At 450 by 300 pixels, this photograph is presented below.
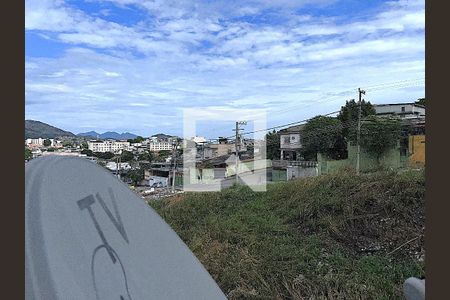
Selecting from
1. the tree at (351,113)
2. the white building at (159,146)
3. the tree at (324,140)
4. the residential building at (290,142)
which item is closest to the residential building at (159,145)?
the white building at (159,146)

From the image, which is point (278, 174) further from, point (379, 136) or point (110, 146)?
point (110, 146)

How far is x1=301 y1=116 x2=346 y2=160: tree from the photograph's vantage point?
47.0ft

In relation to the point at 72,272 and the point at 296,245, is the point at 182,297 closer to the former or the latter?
the point at 72,272

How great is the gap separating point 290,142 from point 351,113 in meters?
2.49

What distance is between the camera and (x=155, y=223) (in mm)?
1844

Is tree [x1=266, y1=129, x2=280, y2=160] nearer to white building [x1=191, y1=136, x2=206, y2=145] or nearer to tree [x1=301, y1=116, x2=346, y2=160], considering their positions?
tree [x1=301, y1=116, x2=346, y2=160]

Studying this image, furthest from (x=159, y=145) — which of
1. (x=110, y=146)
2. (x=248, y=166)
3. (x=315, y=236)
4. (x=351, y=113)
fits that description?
(x=351, y=113)

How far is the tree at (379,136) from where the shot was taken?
13062 millimetres

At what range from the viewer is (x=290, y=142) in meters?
15.7

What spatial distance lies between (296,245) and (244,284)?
1.02 meters

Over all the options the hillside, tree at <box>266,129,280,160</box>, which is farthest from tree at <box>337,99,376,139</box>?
the hillside

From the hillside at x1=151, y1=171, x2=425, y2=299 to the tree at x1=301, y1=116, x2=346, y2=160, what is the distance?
775 centimetres

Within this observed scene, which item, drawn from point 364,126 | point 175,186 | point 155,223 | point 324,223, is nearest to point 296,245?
point 324,223

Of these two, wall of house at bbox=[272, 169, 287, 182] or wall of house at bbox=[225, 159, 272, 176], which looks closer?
wall of house at bbox=[225, 159, 272, 176]
